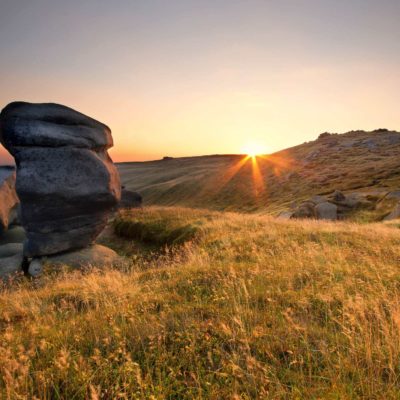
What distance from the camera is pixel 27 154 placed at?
47.6 ft

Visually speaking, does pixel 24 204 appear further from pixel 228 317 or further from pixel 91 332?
pixel 228 317

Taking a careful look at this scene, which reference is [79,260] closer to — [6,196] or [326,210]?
[6,196]

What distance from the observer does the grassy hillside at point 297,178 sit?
1912 inches

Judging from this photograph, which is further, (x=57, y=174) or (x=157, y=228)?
(x=157, y=228)

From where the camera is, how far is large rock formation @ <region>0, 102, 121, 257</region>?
47.5 ft

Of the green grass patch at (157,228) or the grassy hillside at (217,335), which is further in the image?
the green grass patch at (157,228)

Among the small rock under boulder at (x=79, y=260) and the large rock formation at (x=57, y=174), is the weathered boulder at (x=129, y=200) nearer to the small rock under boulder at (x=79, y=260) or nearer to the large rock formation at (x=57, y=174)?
the large rock formation at (x=57, y=174)

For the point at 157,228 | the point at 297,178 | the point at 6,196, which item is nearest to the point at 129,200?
the point at 6,196

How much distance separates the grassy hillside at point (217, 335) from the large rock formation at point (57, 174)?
7811mm

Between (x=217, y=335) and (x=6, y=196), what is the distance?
21.4 metres

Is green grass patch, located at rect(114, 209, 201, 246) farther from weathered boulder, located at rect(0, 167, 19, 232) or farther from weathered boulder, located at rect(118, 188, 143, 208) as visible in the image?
weathered boulder, located at rect(118, 188, 143, 208)

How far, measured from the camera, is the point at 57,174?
1480cm

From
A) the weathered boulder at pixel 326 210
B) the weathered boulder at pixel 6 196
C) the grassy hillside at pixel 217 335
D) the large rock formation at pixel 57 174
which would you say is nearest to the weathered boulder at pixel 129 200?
the weathered boulder at pixel 6 196

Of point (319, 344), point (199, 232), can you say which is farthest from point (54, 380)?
point (199, 232)
